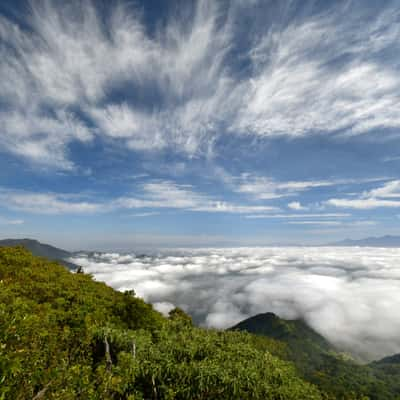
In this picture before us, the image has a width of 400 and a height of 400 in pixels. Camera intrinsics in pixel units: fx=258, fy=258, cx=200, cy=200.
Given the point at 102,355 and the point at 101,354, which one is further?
the point at 101,354

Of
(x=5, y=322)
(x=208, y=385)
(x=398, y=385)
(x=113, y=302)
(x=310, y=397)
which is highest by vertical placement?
(x=5, y=322)

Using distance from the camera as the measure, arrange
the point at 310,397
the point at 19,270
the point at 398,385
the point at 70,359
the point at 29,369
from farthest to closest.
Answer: the point at 398,385 → the point at 19,270 → the point at 310,397 → the point at 70,359 → the point at 29,369

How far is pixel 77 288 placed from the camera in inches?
1187

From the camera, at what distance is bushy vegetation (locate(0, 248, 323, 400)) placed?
8742 mm

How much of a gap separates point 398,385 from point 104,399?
10121 inches

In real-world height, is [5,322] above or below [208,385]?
above

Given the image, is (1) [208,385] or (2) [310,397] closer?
(1) [208,385]

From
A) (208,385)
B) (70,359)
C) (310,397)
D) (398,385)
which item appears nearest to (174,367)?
(208,385)

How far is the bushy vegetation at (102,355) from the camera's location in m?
8.74

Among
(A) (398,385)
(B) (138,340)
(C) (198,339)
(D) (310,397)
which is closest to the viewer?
(D) (310,397)

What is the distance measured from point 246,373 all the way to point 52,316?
1549 cm

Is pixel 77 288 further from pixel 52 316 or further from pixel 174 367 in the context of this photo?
pixel 174 367

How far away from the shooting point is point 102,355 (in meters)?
19.8

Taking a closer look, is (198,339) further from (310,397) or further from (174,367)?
(310,397)
